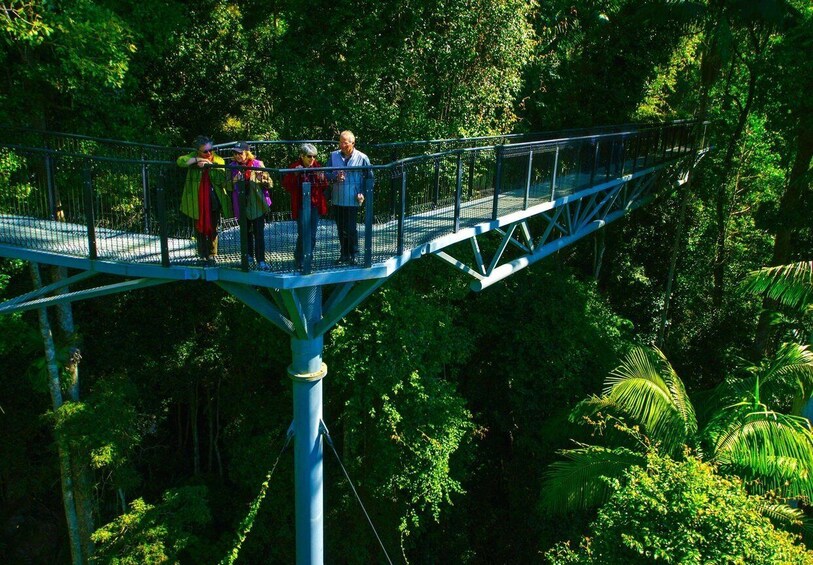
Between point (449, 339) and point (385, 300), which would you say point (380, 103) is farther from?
point (449, 339)

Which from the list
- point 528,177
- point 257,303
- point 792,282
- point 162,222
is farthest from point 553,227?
point 162,222

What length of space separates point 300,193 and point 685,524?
504 cm

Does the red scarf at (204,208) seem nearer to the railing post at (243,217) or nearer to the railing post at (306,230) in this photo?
the railing post at (243,217)

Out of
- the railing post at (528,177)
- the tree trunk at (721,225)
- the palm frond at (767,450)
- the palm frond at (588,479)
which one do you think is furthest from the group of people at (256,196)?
the tree trunk at (721,225)

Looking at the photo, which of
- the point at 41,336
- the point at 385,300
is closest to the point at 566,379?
the point at 385,300

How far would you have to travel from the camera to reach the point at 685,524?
6.48 meters

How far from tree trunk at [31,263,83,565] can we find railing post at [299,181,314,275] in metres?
6.24

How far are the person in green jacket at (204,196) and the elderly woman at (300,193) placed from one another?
2.25ft

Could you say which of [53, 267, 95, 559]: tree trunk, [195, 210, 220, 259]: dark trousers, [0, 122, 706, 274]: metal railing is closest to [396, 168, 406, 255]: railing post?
[0, 122, 706, 274]: metal railing

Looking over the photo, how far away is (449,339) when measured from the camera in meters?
12.5

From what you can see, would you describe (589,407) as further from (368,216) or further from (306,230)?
(306,230)

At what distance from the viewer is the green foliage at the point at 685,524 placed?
20.4 feet

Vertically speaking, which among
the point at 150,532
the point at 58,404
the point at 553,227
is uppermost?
the point at 553,227

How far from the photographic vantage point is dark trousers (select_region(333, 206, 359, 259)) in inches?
288
